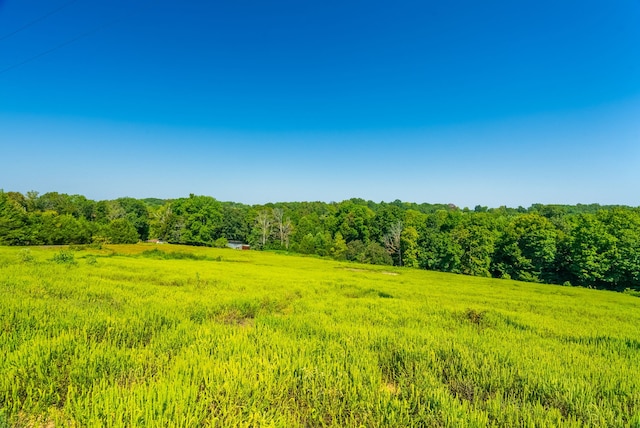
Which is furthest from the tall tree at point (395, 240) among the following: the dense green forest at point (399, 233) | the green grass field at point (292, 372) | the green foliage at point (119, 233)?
the green foliage at point (119, 233)

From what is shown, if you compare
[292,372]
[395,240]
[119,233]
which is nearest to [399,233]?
[395,240]

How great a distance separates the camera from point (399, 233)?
69875 millimetres

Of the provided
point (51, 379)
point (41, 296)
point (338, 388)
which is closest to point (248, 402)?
point (338, 388)

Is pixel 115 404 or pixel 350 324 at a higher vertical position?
pixel 115 404

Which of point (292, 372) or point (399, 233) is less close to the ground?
point (292, 372)

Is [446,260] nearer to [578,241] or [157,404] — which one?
[578,241]

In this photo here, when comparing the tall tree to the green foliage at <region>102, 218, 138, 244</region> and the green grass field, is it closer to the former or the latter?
the green grass field

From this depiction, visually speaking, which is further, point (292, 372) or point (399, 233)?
point (399, 233)

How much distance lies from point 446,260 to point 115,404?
60.6 m

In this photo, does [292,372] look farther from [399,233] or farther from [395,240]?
[395,240]

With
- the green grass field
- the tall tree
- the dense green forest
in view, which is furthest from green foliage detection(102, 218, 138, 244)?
the green grass field

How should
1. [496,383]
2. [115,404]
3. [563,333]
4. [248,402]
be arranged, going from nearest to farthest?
[115,404] < [248,402] < [496,383] < [563,333]

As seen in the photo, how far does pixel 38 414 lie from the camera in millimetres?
3490

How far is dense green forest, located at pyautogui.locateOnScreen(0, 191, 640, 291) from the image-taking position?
43.3m
